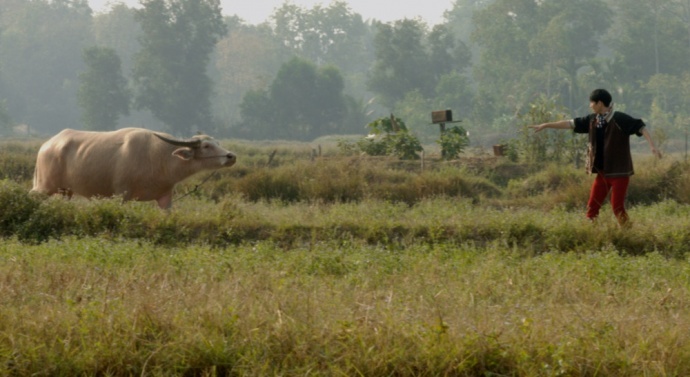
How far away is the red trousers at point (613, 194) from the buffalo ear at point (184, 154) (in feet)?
15.5

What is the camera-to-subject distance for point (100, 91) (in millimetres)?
55906

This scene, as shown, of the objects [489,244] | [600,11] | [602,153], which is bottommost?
[489,244]

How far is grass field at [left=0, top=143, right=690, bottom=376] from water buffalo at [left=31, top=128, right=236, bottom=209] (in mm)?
1426

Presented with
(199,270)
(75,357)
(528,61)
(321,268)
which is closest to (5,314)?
(75,357)

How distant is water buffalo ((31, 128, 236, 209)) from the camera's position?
37.7 ft

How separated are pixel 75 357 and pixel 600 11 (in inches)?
2323

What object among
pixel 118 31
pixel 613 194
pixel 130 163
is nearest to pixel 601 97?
pixel 613 194

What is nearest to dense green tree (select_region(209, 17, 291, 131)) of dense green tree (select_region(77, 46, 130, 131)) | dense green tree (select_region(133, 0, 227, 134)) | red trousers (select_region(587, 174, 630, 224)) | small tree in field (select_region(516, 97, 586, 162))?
dense green tree (select_region(133, 0, 227, 134))

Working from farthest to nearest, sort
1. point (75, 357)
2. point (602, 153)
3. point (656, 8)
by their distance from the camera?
point (656, 8) → point (602, 153) → point (75, 357)

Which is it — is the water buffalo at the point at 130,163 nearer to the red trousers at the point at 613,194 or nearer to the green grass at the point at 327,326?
the red trousers at the point at 613,194

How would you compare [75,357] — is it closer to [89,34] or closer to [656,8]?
[656,8]

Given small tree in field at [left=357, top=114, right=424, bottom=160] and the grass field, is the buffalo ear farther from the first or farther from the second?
small tree in field at [left=357, top=114, right=424, bottom=160]

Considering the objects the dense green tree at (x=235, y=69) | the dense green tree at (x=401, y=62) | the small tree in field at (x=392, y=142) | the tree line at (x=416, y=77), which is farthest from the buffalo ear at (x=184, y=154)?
the dense green tree at (x=235, y=69)

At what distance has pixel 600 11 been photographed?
2365 inches
